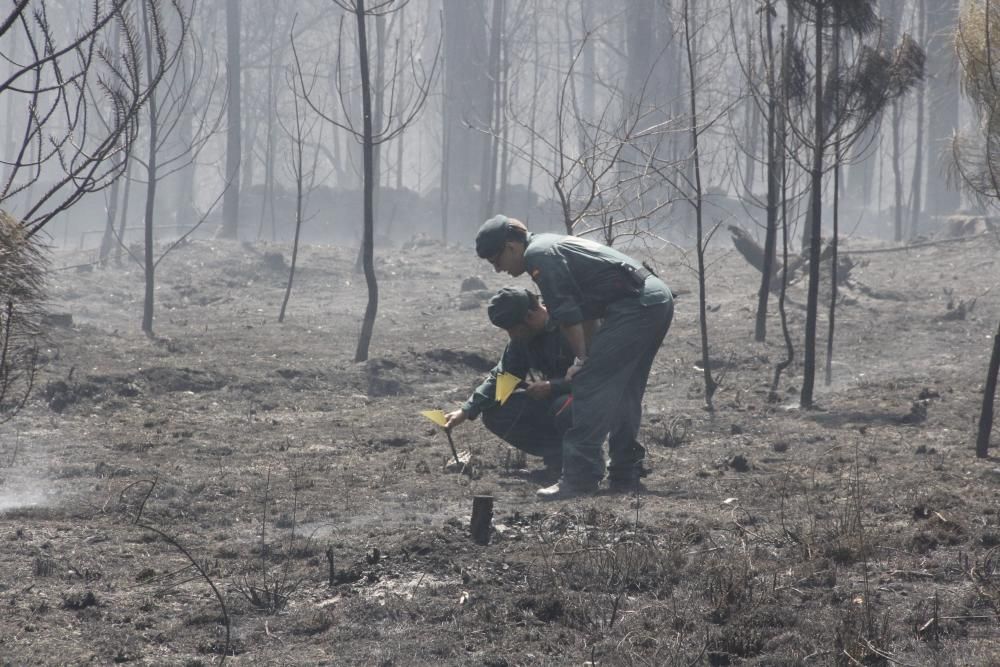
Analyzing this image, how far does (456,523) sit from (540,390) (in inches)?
47.6

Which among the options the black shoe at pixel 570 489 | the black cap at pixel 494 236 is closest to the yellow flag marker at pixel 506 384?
the black shoe at pixel 570 489

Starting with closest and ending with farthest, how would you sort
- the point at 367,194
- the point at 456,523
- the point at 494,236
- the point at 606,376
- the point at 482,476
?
the point at 456,523
the point at 494,236
the point at 606,376
the point at 482,476
the point at 367,194

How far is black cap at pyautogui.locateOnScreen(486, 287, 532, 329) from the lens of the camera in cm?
582

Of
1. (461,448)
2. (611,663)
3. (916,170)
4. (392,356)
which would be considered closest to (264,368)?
(392,356)

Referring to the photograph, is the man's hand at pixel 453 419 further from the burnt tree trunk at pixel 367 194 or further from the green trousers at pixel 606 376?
the burnt tree trunk at pixel 367 194

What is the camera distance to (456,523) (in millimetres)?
4895

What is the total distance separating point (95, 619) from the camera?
3.65 m

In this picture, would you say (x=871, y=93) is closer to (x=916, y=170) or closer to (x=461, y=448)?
(x=461, y=448)

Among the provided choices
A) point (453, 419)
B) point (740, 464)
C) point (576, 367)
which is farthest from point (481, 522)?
point (740, 464)

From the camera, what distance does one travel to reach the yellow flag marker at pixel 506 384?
5781mm

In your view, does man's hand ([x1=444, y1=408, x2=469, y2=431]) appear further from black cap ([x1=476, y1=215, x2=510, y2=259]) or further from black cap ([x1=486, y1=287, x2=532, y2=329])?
black cap ([x1=476, y1=215, x2=510, y2=259])

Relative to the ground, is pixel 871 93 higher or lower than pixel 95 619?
higher

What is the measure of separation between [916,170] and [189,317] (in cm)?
2036

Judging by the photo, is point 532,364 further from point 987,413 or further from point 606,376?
point 987,413
